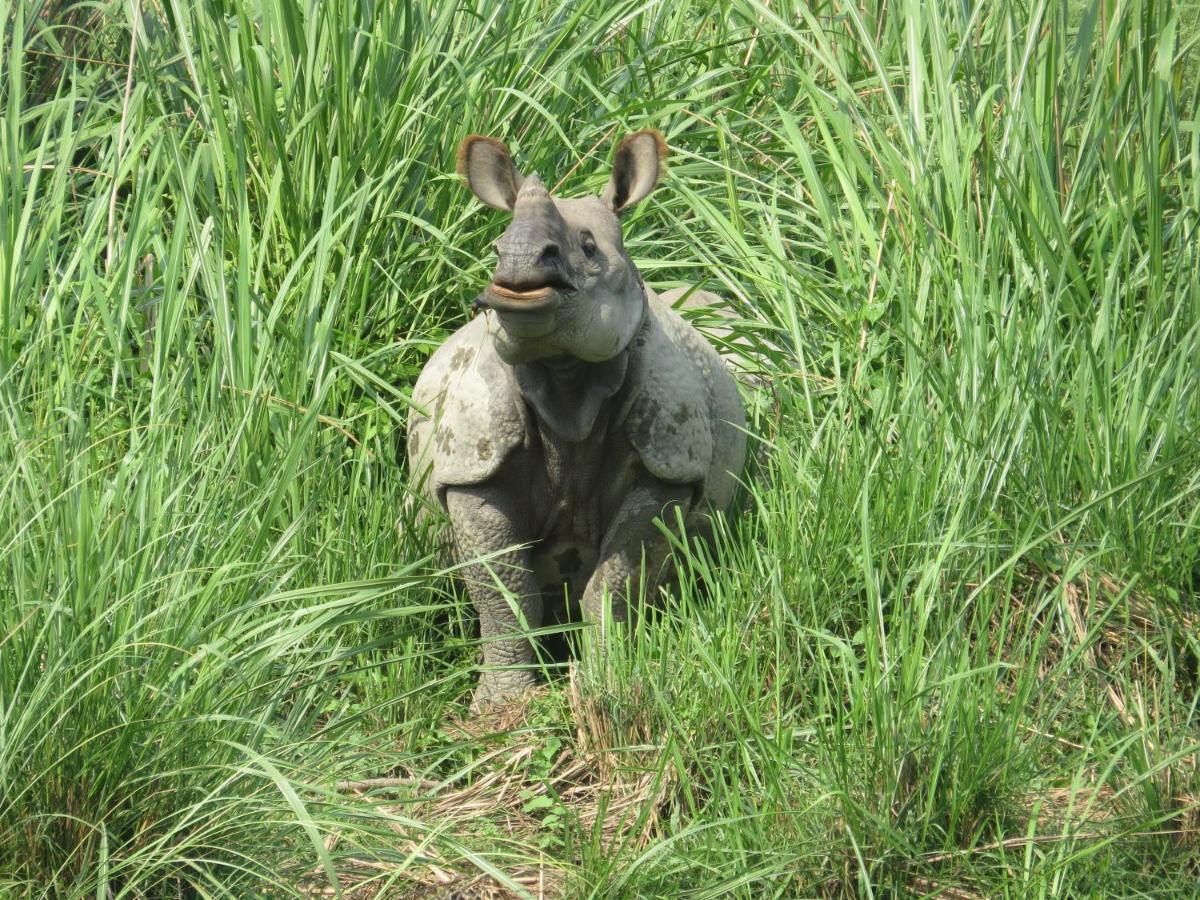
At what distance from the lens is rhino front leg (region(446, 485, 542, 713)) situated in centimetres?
453

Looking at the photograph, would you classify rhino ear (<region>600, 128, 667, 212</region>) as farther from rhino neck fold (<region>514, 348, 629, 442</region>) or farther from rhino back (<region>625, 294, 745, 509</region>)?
rhino neck fold (<region>514, 348, 629, 442</region>)

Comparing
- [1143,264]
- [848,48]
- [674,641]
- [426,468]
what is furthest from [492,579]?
[848,48]

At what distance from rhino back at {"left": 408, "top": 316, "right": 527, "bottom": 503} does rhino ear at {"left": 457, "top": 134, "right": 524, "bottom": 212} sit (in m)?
0.32

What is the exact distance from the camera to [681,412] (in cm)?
450

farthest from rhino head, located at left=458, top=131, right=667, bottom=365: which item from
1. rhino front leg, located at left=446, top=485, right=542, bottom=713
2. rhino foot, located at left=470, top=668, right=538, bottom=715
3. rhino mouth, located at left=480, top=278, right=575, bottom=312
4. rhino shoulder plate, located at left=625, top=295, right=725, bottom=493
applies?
rhino foot, located at left=470, top=668, right=538, bottom=715

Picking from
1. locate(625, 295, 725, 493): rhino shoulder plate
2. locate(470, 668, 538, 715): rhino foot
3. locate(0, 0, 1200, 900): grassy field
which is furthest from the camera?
locate(470, 668, 538, 715): rhino foot

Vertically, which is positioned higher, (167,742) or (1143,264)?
(1143,264)

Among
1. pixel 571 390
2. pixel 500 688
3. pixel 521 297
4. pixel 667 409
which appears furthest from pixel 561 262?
pixel 500 688

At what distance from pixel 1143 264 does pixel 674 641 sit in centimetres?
176

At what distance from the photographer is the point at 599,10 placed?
5.99m

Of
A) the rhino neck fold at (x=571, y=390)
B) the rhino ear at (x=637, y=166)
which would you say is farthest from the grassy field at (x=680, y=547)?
the rhino ear at (x=637, y=166)

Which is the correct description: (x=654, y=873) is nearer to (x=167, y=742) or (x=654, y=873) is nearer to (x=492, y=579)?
(x=167, y=742)

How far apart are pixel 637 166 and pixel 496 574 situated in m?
1.14

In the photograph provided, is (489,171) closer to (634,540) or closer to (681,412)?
(681,412)
